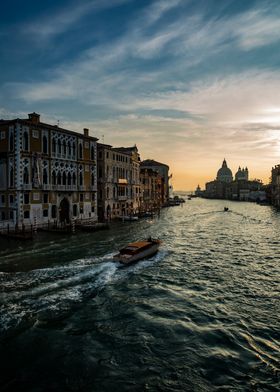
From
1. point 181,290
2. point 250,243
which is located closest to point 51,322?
point 181,290

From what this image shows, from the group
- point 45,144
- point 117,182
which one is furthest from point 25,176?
point 117,182

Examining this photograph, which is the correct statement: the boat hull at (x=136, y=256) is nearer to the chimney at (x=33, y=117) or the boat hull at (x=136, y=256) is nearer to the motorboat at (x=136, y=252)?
the motorboat at (x=136, y=252)

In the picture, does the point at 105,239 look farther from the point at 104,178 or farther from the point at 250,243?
the point at 104,178

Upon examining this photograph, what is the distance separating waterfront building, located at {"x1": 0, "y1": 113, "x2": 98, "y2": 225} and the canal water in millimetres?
12631

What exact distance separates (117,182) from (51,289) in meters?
41.9

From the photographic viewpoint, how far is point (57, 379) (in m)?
8.77

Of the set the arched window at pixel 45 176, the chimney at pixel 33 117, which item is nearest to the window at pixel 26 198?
the arched window at pixel 45 176

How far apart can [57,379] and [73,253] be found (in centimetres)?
1682

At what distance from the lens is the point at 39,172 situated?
36.1 m

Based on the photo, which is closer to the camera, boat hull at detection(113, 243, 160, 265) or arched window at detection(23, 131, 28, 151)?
boat hull at detection(113, 243, 160, 265)

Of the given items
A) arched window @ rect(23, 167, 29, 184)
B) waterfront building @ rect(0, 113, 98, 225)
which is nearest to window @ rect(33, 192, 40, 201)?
waterfront building @ rect(0, 113, 98, 225)

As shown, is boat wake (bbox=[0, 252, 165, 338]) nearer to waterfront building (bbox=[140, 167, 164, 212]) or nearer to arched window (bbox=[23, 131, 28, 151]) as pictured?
arched window (bbox=[23, 131, 28, 151])

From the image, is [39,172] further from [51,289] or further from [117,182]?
[51,289]

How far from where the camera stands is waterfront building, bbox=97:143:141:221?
5244cm
